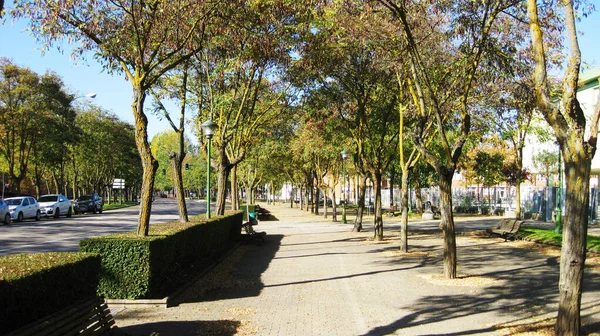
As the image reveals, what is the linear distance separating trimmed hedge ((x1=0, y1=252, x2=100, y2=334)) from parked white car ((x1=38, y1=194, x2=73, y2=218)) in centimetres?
3244

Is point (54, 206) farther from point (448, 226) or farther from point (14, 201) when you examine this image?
point (448, 226)

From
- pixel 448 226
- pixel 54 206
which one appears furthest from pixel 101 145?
pixel 448 226

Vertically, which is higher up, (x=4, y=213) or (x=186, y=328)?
(x=4, y=213)

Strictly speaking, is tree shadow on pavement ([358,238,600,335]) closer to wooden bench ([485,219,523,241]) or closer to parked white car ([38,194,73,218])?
wooden bench ([485,219,523,241])

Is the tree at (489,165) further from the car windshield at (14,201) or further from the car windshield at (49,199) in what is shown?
the car windshield at (14,201)

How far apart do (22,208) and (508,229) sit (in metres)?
26.8

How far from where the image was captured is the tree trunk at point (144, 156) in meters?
9.80

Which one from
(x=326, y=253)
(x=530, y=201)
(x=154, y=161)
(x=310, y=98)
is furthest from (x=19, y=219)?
(x=530, y=201)

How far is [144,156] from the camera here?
9977 millimetres

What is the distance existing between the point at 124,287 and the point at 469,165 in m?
37.9

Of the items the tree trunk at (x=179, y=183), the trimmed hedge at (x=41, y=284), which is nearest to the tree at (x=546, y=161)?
the tree trunk at (x=179, y=183)

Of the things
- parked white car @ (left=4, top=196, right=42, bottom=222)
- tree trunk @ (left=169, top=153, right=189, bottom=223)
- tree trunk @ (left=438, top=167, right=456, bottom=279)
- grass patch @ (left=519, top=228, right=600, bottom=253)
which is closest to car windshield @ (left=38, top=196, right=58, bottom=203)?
parked white car @ (left=4, top=196, right=42, bottom=222)

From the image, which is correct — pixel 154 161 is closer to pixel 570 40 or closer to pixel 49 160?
pixel 570 40

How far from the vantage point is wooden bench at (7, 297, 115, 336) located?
15.4 feet
